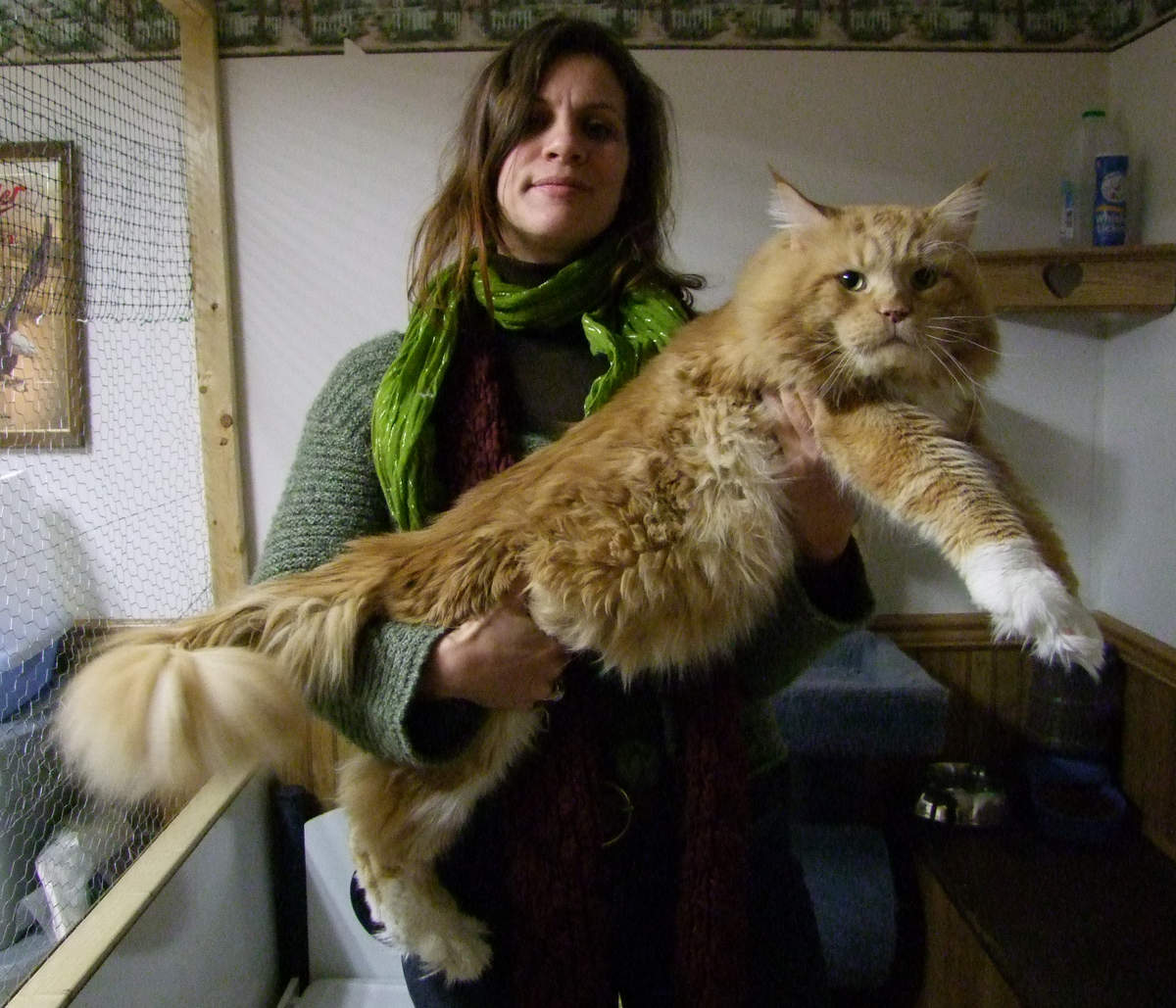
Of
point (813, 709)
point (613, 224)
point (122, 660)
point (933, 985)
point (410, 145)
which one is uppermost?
point (410, 145)

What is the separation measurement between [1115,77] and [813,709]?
204 centimetres

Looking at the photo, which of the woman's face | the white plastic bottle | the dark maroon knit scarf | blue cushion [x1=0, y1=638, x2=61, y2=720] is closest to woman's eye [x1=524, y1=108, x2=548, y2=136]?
the woman's face

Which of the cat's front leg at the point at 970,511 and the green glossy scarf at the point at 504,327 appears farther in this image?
the green glossy scarf at the point at 504,327

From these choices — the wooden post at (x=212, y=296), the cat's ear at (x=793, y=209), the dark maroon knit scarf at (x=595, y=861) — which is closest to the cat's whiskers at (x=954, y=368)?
the cat's ear at (x=793, y=209)

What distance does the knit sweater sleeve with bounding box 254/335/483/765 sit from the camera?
3.12 feet

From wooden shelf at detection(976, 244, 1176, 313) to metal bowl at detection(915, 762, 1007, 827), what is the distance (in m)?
1.35

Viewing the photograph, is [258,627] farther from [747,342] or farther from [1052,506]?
[1052,506]

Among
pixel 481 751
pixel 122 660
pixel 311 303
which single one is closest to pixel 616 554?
pixel 481 751

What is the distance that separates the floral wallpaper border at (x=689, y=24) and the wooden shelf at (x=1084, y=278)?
0.71 meters

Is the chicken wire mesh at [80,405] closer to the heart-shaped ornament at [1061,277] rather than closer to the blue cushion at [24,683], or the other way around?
the blue cushion at [24,683]

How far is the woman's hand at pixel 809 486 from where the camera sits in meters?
1.04

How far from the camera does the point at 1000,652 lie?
2613 millimetres

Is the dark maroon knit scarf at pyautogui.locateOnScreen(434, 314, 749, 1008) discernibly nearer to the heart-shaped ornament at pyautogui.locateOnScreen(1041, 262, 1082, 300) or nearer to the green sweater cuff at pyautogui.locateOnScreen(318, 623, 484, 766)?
the green sweater cuff at pyautogui.locateOnScreen(318, 623, 484, 766)

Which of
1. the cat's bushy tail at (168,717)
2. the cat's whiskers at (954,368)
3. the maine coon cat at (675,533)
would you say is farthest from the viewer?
the cat's whiskers at (954,368)
